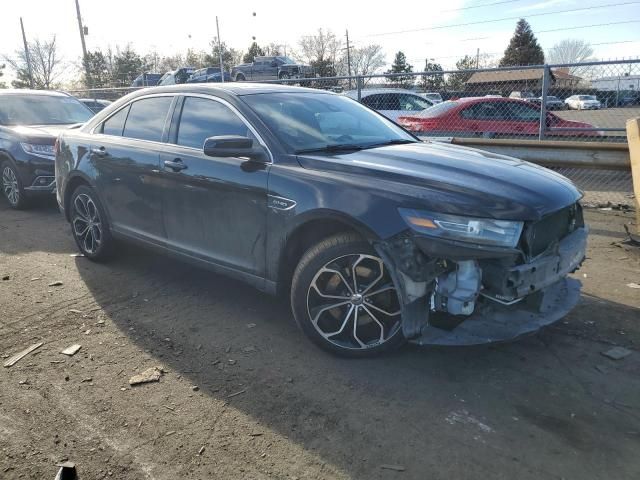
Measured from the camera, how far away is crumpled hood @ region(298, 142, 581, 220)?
291cm

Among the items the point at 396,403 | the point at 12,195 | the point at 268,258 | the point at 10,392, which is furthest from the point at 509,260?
the point at 12,195

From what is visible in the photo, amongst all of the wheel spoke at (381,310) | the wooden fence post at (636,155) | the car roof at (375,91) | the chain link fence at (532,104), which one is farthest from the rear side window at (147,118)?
the car roof at (375,91)

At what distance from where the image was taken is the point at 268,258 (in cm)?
358

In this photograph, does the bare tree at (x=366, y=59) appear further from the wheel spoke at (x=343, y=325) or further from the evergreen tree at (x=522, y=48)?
the wheel spoke at (x=343, y=325)

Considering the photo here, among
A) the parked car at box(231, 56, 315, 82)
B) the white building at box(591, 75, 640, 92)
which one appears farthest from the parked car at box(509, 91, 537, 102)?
the parked car at box(231, 56, 315, 82)

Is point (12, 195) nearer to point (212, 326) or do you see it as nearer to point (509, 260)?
point (212, 326)

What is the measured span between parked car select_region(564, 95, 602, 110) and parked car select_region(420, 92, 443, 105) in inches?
122

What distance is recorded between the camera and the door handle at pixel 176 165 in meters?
4.09

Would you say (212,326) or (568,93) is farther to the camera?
(568,93)

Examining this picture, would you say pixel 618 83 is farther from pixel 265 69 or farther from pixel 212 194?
pixel 265 69

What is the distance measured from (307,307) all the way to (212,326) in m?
0.92

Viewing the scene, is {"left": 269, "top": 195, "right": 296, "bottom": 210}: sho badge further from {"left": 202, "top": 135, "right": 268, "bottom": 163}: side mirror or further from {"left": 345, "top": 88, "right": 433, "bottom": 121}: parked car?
{"left": 345, "top": 88, "right": 433, "bottom": 121}: parked car

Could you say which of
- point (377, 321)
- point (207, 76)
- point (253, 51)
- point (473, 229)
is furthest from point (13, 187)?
point (253, 51)

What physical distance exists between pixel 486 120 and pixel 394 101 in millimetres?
2502
